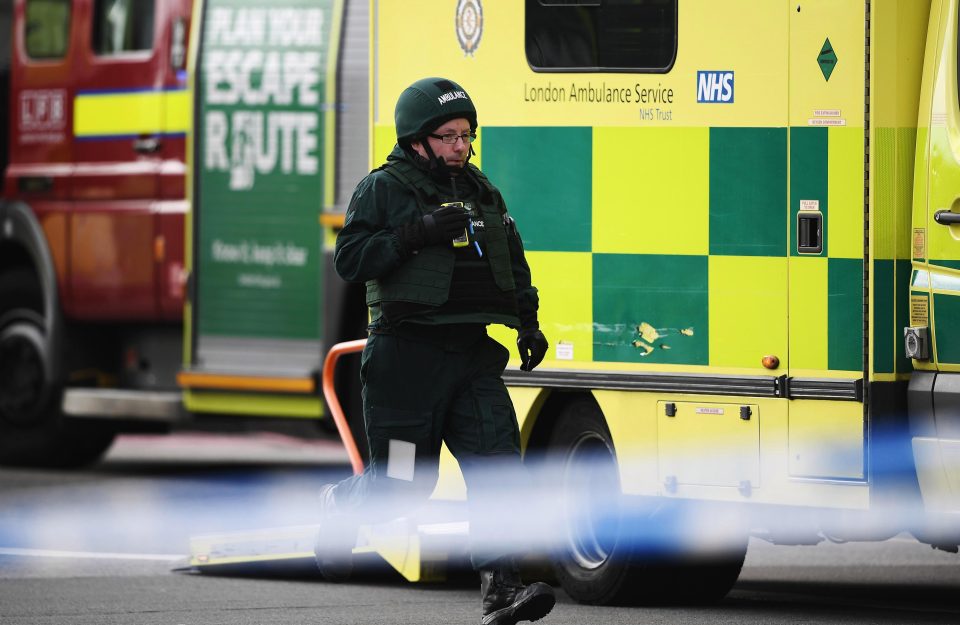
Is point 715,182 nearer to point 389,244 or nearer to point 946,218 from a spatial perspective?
point 946,218

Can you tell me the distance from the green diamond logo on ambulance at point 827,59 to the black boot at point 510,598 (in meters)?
2.01

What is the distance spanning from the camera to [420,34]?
331 inches

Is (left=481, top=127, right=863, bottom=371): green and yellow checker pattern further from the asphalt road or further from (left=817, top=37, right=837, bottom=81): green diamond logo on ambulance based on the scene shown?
the asphalt road

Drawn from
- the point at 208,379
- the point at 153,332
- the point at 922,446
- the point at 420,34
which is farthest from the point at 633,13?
the point at 153,332

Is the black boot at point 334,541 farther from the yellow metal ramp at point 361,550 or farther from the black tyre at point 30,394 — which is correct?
the black tyre at point 30,394

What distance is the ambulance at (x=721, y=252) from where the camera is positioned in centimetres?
720

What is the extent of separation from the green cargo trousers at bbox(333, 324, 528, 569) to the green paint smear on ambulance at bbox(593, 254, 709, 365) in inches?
40.9

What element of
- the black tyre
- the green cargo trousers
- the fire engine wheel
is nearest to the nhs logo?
the fire engine wheel

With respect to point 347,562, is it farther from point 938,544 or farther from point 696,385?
point 938,544

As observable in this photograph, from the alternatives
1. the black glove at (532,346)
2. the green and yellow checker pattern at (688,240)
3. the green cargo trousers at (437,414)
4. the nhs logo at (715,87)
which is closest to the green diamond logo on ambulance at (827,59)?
the green and yellow checker pattern at (688,240)

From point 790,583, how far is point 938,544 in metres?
1.99

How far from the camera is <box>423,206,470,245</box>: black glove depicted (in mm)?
6758

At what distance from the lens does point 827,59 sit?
7363 millimetres

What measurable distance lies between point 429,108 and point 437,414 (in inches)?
38.1
